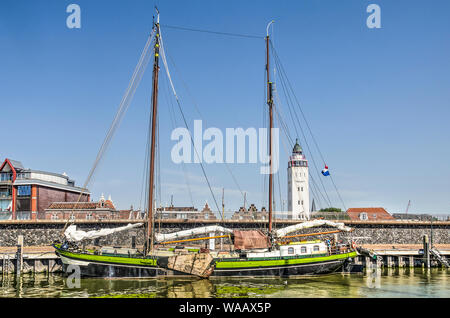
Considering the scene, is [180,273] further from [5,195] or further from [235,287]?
[5,195]

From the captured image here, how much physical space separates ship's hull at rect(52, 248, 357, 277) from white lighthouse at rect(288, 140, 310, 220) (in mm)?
62984

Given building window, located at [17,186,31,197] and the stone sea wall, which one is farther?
building window, located at [17,186,31,197]

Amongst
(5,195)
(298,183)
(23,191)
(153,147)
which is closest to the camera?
(153,147)

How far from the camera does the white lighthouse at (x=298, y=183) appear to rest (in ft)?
333

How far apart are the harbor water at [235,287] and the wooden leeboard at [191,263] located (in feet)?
2.62

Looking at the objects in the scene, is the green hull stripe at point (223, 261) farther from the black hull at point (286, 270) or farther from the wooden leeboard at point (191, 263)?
the wooden leeboard at point (191, 263)

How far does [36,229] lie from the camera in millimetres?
47531

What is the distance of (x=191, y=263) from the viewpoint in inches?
1387

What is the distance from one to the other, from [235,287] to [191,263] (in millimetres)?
5824

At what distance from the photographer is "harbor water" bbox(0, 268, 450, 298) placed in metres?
27.6

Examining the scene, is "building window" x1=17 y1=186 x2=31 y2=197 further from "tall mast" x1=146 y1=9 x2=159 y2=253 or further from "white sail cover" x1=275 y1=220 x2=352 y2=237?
"white sail cover" x1=275 y1=220 x2=352 y2=237

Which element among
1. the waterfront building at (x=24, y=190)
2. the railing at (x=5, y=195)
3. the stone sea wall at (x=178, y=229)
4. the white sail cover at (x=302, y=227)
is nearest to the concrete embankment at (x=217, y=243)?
the stone sea wall at (x=178, y=229)

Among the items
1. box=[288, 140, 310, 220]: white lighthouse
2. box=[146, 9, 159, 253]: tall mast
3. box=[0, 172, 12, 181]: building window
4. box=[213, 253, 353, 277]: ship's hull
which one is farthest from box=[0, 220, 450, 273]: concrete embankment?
box=[288, 140, 310, 220]: white lighthouse

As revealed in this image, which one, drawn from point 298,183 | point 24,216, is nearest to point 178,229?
point 24,216
